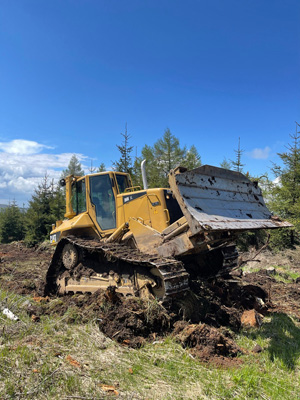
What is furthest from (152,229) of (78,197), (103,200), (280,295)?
(280,295)

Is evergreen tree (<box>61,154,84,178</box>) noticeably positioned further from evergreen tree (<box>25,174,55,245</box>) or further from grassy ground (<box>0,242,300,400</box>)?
grassy ground (<box>0,242,300,400</box>)

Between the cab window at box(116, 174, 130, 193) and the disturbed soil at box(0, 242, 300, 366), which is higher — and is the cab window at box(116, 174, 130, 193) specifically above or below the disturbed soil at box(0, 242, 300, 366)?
above

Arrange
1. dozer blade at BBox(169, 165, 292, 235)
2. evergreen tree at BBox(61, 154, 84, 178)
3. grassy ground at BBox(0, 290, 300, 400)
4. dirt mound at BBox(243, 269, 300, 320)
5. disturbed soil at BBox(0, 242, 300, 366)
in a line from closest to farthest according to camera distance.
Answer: grassy ground at BBox(0, 290, 300, 400)
disturbed soil at BBox(0, 242, 300, 366)
dozer blade at BBox(169, 165, 292, 235)
dirt mound at BBox(243, 269, 300, 320)
evergreen tree at BBox(61, 154, 84, 178)

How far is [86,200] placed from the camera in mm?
7383

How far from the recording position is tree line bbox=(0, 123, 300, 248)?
→ 16.2 metres

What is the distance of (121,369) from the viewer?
11.7 feet

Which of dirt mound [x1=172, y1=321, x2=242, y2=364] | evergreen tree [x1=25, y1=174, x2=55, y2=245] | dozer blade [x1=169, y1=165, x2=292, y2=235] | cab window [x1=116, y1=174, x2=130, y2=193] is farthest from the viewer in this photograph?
evergreen tree [x1=25, y1=174, x2=55, y2=245]

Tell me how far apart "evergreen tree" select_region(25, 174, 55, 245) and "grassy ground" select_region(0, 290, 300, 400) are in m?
18.3

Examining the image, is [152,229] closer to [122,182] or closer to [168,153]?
[122,182]

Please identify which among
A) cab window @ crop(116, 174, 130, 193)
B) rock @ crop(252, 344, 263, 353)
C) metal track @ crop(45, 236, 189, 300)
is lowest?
rock @ crop(252, 344, 263, 353)

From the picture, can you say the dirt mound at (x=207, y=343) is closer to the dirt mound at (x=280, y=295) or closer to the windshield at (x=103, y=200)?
the dirt mound at (x=280, y=295)

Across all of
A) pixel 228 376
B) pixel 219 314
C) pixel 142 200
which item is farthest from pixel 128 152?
pixel 228 376

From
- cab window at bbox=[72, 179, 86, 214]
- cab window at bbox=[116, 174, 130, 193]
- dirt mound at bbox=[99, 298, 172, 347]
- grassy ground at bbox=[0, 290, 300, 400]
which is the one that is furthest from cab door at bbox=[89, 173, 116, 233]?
grassy ground at bbox=[0, 290, 300, 400]

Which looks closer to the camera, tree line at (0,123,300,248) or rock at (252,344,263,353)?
rock at (252,344,263,353)
